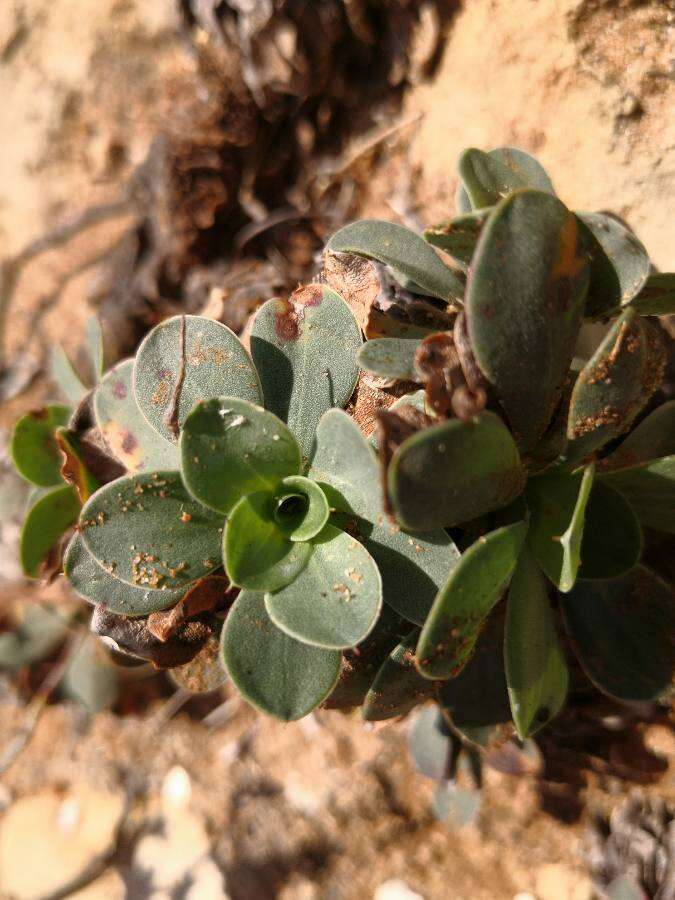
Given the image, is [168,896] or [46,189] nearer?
[168,896]

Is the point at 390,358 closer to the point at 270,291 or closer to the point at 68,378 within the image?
the point at 270,291

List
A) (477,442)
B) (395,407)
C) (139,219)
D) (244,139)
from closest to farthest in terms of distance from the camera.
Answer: (477,442)
(395,407)
(244,139)
(139,219)

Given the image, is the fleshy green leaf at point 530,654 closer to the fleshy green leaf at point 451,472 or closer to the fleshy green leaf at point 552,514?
the fleshy green leaf at point 552,514

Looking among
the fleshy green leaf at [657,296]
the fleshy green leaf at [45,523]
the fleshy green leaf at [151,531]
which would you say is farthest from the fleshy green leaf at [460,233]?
the fleshy green leaf at [45,523]

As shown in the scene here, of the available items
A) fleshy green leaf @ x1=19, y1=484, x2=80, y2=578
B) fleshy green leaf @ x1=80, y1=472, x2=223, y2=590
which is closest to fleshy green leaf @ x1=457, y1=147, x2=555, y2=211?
fleshy green leaf @ x1=80, y1=472, x2=223, y2=590

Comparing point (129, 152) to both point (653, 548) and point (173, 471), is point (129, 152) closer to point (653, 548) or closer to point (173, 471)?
point (173, 471)

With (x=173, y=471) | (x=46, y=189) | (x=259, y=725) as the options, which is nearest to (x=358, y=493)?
(x=173, y=471)

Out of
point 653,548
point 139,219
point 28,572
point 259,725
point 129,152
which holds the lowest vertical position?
point 259,725

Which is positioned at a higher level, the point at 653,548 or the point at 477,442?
the point at 477,442
